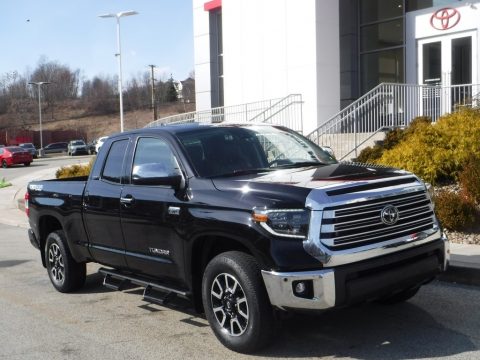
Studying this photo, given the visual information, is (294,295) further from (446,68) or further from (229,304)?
(446,68)

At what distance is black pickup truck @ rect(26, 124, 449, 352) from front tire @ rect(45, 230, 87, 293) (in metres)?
0.69

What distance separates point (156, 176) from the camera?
17.7 ft

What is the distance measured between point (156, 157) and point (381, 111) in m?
11.0

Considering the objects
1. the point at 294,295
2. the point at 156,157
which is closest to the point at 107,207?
the point at 156,157

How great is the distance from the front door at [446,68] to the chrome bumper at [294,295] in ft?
42.1

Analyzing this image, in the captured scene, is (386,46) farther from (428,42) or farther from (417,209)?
(417,209)

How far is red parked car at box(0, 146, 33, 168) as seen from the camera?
44.3 meters

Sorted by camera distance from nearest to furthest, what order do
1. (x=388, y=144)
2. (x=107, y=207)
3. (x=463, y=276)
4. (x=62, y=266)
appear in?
(x=107, y=207)
(x=463, y=276)
(x=62, y=266)
(x=388, y=144)

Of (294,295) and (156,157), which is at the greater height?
(156,157)

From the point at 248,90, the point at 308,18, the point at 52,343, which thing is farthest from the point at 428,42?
the point at 52,343

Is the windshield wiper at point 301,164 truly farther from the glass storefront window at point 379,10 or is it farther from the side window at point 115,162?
the glass storefront window at point 379,10

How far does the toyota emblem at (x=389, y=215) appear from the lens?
4.68 metres

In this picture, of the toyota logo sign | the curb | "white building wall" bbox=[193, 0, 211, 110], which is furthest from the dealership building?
the curb

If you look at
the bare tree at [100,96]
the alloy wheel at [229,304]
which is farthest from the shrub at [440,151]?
the bare tree at [100,96]
